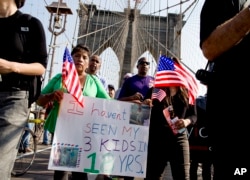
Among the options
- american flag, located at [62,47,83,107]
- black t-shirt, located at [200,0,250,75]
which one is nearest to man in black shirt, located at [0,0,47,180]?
american flag, located at [62,47,83,107]

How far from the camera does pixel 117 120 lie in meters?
2.46

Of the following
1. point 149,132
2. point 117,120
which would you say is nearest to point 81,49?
point 117,120

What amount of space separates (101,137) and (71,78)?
0.45 meters

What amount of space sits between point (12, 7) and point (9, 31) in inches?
5.7

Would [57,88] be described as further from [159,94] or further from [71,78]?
[159,94]

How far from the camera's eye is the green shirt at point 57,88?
7.81 ft

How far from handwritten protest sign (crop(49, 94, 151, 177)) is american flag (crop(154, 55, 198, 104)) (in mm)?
333

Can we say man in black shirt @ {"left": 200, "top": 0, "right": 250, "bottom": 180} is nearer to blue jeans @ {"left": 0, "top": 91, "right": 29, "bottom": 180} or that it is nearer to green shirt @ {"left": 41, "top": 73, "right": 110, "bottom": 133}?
blue jeans @ {"left": 0, "top": 91, "right": 29, "bottom": 180}

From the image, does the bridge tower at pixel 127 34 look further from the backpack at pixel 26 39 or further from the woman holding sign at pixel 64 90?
the backpack at pixel 26 39

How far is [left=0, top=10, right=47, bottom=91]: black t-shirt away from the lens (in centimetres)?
148

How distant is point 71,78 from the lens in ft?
Answer: 7.70

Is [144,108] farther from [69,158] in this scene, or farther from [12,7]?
[12,7]

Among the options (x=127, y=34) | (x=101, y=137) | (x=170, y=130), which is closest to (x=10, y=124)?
(x=101, y=137)

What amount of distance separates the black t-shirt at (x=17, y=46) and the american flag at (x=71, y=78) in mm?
708
